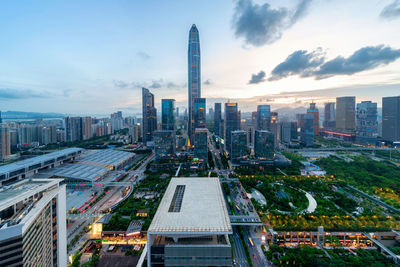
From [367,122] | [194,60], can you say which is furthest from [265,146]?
[367,122]

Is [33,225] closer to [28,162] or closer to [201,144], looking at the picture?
[28,162]

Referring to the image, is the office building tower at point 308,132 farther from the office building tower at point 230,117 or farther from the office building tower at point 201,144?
the office building tower at point 201,144

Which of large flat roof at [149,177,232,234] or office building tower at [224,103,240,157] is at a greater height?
office building tower at [224,103,240,157]

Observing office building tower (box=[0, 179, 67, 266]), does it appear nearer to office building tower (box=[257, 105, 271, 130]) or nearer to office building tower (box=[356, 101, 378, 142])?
office building tower (box=[257, 105, 271, 130])

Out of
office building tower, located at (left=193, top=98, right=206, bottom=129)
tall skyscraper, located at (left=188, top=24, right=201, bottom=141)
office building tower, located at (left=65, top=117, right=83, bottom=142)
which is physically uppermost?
tall skyscraper, located at (left=188, top=24, right=201, bottom=141)

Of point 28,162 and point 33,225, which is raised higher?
point 33,225

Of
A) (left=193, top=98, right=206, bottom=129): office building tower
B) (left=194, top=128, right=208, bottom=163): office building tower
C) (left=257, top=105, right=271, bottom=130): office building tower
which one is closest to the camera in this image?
(left=194, top=128, right=208, bottom=163): office building tower

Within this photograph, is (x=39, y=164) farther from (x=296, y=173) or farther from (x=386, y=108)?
(x=386, y=108)

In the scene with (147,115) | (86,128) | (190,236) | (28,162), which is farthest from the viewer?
(86,128)

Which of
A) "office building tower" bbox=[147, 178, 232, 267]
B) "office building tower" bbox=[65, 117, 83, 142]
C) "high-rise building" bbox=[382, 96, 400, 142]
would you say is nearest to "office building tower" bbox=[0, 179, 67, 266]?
"office building tower" bbox=[147, 178, 232, 267]
